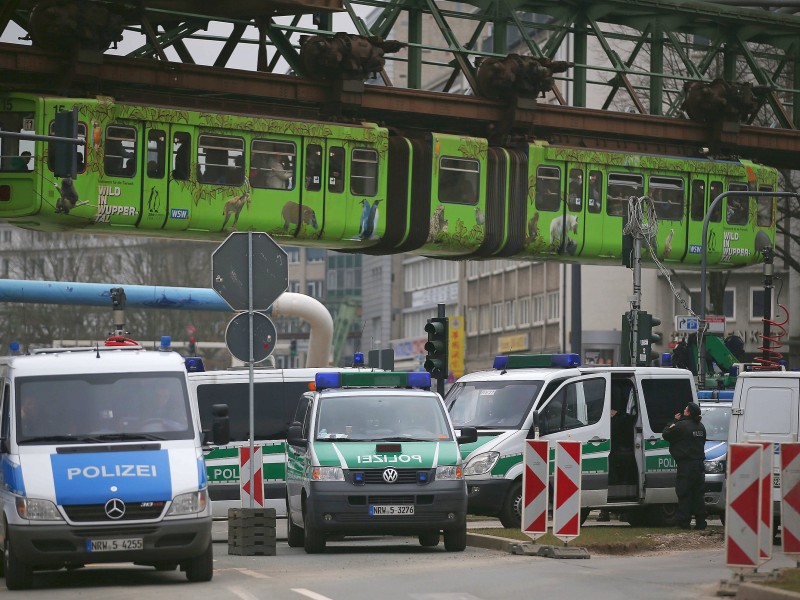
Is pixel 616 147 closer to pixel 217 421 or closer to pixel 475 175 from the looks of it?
pixel 475 175

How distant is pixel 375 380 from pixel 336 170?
13575 mm

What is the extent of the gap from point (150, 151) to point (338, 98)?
5.68 meters

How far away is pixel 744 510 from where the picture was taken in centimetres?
1432

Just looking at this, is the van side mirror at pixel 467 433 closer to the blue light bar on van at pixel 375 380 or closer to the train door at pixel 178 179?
the blue light bar on van at pixel 375 380

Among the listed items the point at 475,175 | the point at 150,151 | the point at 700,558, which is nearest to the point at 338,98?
the point at 475,175

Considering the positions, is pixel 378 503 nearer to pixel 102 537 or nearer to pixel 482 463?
pixel 482 463

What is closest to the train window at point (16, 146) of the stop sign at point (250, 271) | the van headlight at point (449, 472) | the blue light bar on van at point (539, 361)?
the blue light bar on van at point (539, 361)

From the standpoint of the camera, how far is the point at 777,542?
851 inches

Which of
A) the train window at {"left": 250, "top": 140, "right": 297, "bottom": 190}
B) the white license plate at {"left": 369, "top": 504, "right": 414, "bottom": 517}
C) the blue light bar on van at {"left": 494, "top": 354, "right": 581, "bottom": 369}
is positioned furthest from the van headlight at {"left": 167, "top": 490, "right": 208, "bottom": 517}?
the train window at {"left": 250, "top": 140, "right": 297, "bottom": 190}

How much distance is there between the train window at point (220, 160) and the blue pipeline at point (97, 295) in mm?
17303

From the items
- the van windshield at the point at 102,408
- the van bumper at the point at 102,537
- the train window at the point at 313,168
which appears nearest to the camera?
the van bumper at the point at 102,537

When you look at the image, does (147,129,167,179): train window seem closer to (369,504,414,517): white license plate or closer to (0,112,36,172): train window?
(0,112,36,172): train window

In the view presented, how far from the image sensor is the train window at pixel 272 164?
32.6 m

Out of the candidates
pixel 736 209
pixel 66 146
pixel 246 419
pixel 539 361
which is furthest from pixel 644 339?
pixel 736 209
